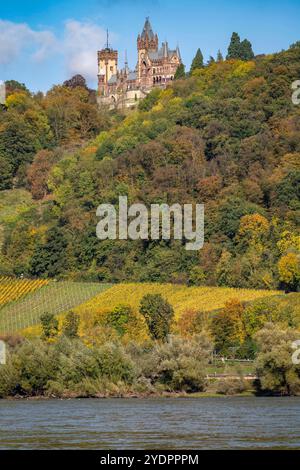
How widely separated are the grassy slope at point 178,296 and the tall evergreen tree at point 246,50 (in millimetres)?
65682

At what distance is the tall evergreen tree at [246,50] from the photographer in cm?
16062

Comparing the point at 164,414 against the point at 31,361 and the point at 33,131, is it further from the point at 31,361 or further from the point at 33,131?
the point at 33,131

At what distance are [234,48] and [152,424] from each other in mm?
114915

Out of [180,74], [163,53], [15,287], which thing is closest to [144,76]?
[163,53]

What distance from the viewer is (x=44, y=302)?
9844 centimetres

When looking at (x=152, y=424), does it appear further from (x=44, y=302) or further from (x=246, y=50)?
(x=246, y=50)

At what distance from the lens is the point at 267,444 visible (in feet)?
146

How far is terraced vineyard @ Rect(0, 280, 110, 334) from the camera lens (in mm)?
92500

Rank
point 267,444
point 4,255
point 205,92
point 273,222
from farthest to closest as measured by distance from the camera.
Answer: point 205,92
point 4,255
point 273,222
point 267,444

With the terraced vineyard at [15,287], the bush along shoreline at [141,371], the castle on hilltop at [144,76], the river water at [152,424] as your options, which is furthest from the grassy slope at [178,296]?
the castle on hilltop at [144,76]

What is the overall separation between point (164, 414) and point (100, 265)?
5358cm

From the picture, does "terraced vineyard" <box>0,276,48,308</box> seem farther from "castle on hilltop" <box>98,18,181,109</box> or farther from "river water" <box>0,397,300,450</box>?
"castle on hilltop" <box>98,18,181,109</box>

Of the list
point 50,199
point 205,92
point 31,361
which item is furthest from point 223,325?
point 205,92

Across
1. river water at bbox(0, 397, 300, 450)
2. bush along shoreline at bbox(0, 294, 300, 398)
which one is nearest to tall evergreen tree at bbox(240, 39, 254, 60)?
bush along shoreline at bbox(0, 294, 300, 398)
